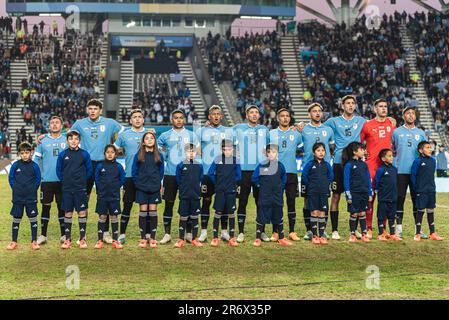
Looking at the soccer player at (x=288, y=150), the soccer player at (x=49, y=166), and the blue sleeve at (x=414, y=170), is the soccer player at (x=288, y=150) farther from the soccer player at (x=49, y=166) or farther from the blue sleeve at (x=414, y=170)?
the soccer player at (x=49, y=166)

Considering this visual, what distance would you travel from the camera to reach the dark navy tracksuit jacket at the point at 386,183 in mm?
12672

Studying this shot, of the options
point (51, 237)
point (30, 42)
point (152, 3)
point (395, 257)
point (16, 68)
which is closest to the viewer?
point (395, 257)

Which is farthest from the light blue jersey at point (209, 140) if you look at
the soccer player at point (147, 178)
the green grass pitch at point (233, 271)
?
the green grass pitch at point (233, 271)

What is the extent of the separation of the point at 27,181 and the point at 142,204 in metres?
1.87

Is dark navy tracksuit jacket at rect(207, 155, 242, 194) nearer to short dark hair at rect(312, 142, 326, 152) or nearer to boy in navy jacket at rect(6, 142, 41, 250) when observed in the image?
short dark hair at rect(312, 142, 326, 152)

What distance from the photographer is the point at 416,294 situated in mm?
8398

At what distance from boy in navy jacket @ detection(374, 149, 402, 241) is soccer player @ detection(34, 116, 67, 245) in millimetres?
5339

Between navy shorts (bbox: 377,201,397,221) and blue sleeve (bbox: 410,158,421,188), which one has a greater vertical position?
blue sleeve (bbox: 410,158,421,188)

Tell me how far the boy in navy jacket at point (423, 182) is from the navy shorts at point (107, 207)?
16.7ft

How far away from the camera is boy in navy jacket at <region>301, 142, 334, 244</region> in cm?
1242

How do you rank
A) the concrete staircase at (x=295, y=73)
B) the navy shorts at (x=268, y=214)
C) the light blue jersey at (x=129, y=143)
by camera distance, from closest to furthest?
the navy shorts at (x=268, y=214) < the light blue jersey at (x=129, y=143) < the concrete staircase at (x=295, y=73)

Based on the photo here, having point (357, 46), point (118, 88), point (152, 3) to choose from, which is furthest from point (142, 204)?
point (152, 3)

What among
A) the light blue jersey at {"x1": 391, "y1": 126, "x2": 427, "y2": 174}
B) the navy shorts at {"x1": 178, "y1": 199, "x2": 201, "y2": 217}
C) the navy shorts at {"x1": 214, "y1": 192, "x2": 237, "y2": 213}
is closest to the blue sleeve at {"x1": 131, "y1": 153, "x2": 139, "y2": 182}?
the navy shorts at {"x1": 178, "y1": 199, "x2": 201, "y2": 217}

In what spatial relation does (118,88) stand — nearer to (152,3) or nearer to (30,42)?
(30,42)
